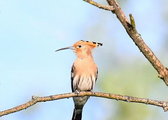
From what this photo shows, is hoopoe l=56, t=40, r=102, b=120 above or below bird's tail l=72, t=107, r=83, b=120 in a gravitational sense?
above

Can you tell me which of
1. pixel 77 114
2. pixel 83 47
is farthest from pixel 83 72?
pixel 77 114

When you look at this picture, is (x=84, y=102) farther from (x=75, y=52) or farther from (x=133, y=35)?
(x=133, y=35)

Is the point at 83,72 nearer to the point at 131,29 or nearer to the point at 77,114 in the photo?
the point at 77,114

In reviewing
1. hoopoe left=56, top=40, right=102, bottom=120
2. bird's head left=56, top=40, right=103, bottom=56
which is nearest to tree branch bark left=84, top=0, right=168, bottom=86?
bird's head left=56, top=40, right=103, bottom=56

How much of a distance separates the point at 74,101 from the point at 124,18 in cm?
430

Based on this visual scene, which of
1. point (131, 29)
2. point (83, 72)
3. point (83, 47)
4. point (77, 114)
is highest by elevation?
point (83, 47)

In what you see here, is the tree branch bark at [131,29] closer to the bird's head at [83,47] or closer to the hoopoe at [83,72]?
the bird's head at [83,47]

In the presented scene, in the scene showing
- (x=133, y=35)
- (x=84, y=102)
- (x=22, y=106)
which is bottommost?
(x=22, y=106)

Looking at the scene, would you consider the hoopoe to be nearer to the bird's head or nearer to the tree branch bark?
the bird's head

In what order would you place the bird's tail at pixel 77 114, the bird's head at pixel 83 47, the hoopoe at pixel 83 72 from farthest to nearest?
the bird's tail at pixel 77 114
the hoopoe at pixel 83 72
the bird's head at pixel 83 47

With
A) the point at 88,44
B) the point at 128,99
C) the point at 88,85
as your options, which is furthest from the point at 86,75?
the point at 128,99

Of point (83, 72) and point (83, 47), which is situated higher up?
point (83, 47)

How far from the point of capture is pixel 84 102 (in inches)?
278

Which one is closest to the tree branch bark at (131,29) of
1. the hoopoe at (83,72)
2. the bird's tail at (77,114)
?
the hoopoe at (83,72)
